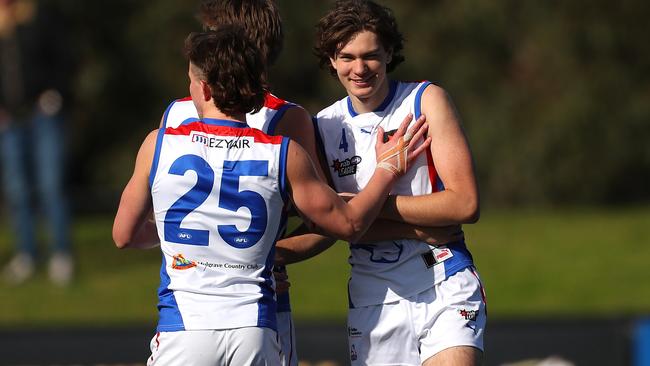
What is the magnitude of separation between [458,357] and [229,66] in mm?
1339

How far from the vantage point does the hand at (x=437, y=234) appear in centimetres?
418

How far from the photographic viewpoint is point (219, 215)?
355cm

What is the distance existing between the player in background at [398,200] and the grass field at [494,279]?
395cm

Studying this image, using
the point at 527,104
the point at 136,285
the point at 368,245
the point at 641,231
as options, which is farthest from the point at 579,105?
the point at 368,245

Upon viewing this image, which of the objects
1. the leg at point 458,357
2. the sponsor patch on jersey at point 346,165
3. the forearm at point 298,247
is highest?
the sponsor patch on jersey at point 346,165

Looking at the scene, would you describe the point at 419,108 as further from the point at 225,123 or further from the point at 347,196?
the point at 225,123

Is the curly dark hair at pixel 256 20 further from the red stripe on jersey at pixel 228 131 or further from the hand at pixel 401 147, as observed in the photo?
the hand at pixel 401 147

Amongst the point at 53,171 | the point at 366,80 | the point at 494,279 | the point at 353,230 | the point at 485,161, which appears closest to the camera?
the point at 353,230

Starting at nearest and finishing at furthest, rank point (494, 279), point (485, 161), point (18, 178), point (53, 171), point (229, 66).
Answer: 1. point (229, 66)
2. point (53, 171)
3. point (18, 178)
4. point (494, 279)
5. point (485, 161)

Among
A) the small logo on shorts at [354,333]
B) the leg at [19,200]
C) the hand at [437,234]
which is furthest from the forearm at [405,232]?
the leg at [19,200]

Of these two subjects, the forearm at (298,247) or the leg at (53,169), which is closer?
the forearm at (298,247)

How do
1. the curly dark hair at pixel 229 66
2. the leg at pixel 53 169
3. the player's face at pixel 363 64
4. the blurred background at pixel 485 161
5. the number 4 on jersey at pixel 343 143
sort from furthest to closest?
the leg at pixel 53 169 < the blurred background at pixel 485 161 < the number 4 on jersey at pixel 343 143 < the player's face at pixel 363 64 < the curly dark hair at pixel 229 66

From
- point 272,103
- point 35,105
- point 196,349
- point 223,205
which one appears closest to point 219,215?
point 223,205

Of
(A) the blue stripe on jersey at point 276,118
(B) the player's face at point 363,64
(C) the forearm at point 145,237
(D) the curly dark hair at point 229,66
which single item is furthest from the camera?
(B) the player's face at point 363,64
